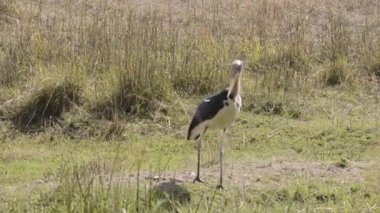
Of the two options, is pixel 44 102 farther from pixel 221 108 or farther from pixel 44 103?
pixel 221 108

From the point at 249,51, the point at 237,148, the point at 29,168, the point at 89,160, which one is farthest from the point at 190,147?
the point at 249,51

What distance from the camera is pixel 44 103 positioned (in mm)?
8766

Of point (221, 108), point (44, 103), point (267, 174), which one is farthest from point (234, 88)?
point (44, 103)

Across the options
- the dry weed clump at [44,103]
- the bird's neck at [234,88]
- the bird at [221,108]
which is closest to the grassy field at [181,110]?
the dry weed clump at [44,103]

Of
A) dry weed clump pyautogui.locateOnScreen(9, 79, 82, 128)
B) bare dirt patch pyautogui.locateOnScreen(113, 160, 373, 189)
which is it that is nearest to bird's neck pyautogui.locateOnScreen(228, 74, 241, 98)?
bare dirt patch pyautogui.locateOnScreen(113, 160, 373, 189)

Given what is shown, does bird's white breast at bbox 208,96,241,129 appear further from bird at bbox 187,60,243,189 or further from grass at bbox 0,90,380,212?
grass at bbox 0,90,380,212

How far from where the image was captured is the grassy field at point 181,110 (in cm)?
660

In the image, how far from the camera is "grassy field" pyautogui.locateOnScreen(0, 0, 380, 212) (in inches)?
260

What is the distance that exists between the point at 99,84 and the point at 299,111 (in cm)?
233

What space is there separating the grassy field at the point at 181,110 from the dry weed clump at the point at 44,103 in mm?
13

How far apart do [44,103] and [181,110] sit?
1.54 meters

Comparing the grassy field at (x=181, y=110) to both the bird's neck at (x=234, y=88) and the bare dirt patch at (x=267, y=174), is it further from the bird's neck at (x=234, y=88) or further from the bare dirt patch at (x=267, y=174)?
the bird's neck at (x=234, y=88)

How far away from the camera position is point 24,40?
10.0m

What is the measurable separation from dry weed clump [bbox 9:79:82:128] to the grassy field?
13 mm
